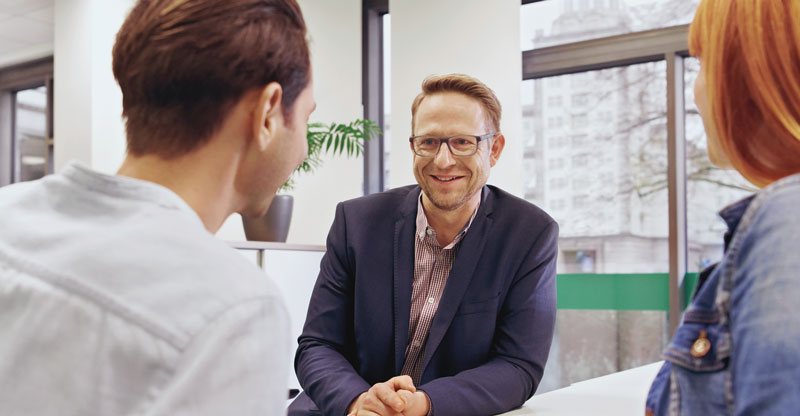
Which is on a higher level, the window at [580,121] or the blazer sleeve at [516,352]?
the window at [580,121]

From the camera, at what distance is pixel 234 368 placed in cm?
54

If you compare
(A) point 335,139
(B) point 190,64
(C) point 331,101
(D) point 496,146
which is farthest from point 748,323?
(C) point 331,101

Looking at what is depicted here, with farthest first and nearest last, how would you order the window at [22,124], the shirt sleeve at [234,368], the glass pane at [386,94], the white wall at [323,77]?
the window at [22,124]
the glass pane at [386,94]
the white wall at [323,77]
the shirt sleeve at [234,368]

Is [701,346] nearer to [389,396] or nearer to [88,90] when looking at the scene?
[389,396]

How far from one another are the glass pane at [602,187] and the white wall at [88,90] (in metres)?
2.67

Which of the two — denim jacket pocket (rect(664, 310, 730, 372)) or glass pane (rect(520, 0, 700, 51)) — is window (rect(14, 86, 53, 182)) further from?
denim jacket pocket (rect(664, 310, 730, 372))

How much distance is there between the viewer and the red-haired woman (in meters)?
0.64

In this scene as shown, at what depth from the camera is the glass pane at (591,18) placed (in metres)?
3.70

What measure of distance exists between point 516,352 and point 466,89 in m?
0.73

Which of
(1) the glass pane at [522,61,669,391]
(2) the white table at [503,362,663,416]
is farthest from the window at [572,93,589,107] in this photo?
(2) the white table at [503,362,663,416]

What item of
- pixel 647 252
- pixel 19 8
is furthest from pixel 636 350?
pixel 19 8

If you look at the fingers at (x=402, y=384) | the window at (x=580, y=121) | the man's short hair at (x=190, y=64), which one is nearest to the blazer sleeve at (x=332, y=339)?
the fingers at (x=402, y=384)

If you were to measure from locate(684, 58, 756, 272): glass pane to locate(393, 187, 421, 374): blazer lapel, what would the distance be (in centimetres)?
233

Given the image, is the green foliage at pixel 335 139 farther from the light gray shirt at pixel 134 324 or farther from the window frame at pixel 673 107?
the light gray shirt at pixel 134 324
